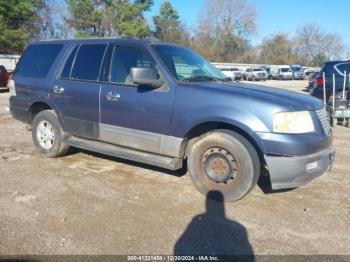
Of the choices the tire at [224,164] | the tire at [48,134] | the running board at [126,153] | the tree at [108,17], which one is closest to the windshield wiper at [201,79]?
the tire at [224,164]

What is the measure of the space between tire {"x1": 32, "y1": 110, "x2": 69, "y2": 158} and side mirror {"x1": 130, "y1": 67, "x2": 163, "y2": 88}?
2.03m

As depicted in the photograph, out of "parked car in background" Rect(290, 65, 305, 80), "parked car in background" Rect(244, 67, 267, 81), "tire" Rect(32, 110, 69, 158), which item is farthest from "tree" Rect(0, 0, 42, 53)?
"tire" Rect(32, 110, 69, 158)

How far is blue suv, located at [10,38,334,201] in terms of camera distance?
4.05 metres

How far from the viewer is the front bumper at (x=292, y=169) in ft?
13.1

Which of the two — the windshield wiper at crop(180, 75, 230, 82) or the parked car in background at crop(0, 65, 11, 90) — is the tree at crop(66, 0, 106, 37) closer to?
the parked car in background at crop(0, 65, 11, 90)

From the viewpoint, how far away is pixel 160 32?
5869 centimetres

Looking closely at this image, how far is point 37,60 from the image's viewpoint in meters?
6.17

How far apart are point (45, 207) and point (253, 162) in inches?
96.6

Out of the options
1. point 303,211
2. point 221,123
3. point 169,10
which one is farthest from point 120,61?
point 169,10

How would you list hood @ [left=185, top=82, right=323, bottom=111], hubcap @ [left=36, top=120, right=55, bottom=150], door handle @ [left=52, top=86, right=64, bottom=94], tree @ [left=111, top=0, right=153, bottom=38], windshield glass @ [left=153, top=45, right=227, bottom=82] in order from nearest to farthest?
hood @ [left=185, top=82, right=323, bottom=111]
windshield glass @ [left=153, top=45, right=227, bottom=82]
door handle @ [left=52, top=86, right=64, bottom=94]
hubcap @ [left=36, top=120, right=55, bottom=150]
tree @ [left=111, top=0, right=153, bottom=38]

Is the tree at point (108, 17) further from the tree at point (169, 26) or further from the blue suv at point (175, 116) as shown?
the blue suv at point (175, 116)

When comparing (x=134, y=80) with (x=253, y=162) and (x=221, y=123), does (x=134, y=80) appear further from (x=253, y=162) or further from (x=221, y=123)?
(x=253, y=162)

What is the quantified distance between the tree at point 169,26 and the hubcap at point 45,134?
52268 mm

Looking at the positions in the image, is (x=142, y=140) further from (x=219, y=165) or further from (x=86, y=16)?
(x=86, y=16)
